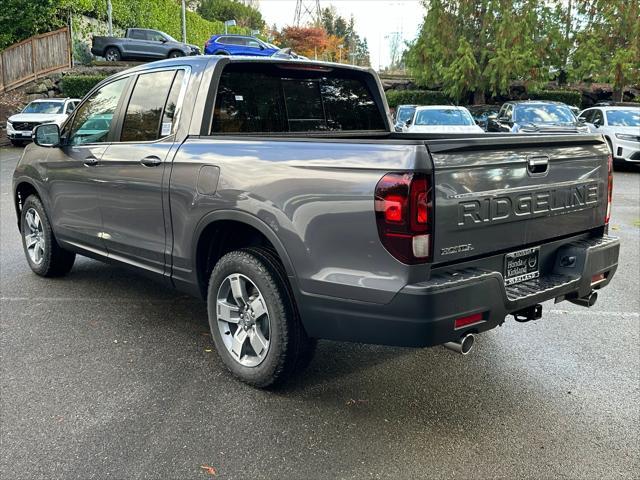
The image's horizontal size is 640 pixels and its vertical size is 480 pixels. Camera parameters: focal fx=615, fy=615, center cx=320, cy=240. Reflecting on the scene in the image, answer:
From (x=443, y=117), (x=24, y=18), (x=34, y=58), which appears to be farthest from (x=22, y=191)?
(x=24, y=18)

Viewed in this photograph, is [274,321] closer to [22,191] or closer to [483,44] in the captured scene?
[22,191]

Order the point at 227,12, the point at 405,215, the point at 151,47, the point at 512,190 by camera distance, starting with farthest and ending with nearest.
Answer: the point at 227,12
the point at 151,47
the point at 512,190
the point at 405,215

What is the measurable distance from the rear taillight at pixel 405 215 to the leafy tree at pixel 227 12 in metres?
62.2

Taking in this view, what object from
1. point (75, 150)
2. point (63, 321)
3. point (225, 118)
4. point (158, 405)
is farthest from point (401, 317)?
point (75, 150)

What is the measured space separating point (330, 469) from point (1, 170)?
15.5 meters

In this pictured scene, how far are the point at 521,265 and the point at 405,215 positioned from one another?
95cm

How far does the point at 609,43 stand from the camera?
28.0 metres

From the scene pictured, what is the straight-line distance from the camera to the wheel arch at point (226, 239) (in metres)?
3.27

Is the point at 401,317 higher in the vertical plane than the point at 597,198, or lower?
lower

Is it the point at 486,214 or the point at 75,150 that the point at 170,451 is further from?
the point at 75,150

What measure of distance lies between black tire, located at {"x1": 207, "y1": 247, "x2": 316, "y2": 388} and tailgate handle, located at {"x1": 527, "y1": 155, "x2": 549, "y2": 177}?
1.43m

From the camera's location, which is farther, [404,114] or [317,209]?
[404,114]

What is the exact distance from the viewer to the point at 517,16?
28234mm

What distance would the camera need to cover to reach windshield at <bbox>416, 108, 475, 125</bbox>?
1556 cm
